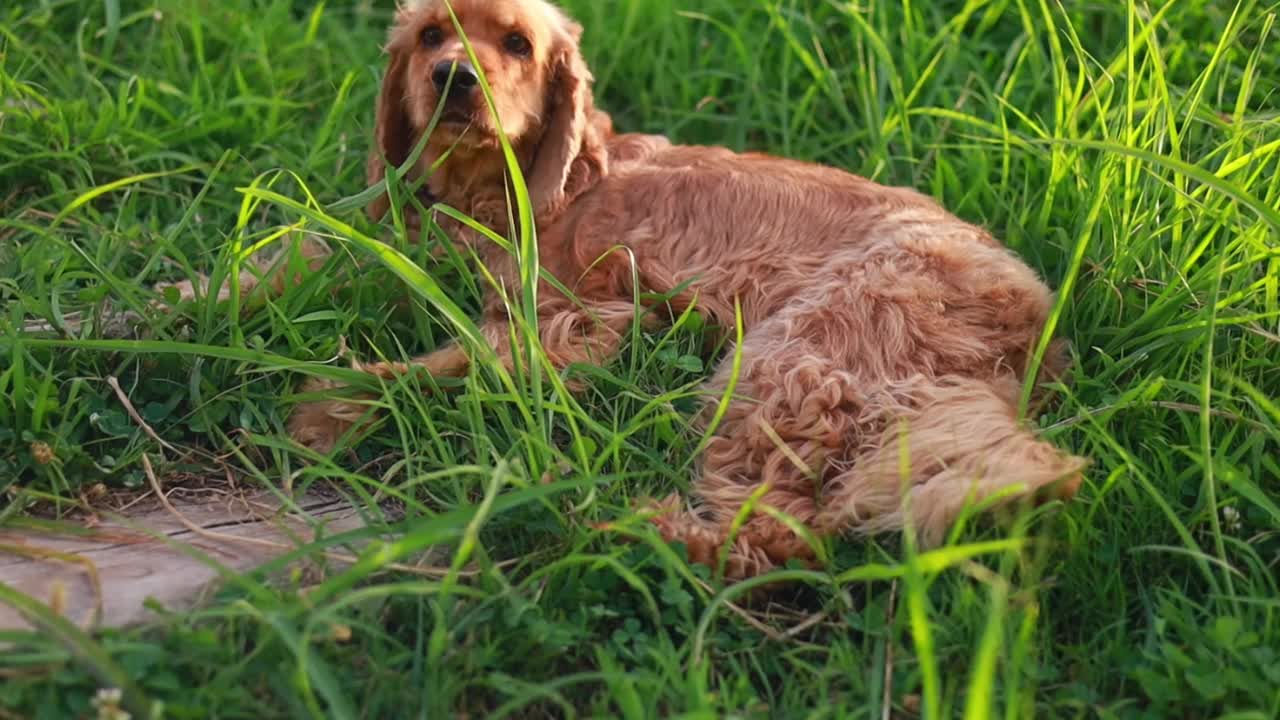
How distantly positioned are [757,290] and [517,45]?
3.26 feet

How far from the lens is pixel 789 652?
217cm

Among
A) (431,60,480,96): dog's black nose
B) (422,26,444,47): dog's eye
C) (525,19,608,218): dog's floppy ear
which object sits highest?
(422,26,444,47): dog's eye

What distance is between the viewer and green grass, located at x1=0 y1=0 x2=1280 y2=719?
201cm

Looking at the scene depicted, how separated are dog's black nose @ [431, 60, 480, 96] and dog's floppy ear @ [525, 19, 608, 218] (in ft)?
1.21

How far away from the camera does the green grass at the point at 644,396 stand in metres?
2.01

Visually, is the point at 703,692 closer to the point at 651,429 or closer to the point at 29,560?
the point at 651,429

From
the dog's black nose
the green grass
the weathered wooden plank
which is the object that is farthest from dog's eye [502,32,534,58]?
the weathered wooden plank

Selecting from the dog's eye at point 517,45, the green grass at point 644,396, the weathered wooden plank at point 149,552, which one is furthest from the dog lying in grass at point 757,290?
the weathered wooden plank at point 149,552

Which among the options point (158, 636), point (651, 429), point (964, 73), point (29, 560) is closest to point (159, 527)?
point (29, 560)

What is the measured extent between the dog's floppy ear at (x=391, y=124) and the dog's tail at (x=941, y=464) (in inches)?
65.6

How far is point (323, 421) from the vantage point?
9.25 feet

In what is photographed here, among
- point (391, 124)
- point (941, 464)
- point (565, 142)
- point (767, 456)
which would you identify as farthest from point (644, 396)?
point (391, 124)

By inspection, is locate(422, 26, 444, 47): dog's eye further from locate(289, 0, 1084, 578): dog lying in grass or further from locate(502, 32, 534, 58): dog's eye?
locate(502, 32, 534, 58): dog's eye

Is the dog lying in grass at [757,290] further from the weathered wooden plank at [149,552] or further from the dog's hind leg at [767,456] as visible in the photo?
the weathered wooden plank at [149,552]
